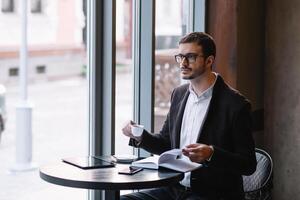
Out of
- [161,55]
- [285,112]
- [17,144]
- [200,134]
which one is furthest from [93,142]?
[285,112]

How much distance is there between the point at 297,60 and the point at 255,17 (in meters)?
0.47

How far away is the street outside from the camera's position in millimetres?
3031

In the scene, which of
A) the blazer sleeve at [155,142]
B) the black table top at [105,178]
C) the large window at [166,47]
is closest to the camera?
the black table top at [105,178]

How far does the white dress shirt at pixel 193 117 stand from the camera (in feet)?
9.30

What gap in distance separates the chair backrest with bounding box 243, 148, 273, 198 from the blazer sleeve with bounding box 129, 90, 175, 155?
0.55 m

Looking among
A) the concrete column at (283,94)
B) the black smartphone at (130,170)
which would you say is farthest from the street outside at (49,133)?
the concrete column at (283,94)

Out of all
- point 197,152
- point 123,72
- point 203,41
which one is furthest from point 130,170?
point 123,72

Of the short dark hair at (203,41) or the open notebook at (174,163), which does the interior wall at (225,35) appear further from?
the open notebook at (174,163)

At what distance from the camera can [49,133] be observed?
10.5 feet

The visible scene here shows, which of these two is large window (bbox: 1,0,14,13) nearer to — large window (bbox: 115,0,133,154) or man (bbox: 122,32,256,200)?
large window (bbox: 115,0,133,154)

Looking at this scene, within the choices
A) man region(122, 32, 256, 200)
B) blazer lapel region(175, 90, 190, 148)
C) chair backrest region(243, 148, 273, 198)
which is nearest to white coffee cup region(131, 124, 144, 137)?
man region(122, 32, 256, 200)

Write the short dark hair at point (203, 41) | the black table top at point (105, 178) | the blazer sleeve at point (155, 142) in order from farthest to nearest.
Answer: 1. the blazer sleeve at point (155, 142)
2. the short dark hair at point (203, 41)
3. the black table top at point (105, 178)

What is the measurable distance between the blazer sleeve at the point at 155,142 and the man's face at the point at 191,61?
363 mm

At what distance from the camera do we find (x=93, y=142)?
332cm
